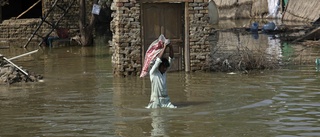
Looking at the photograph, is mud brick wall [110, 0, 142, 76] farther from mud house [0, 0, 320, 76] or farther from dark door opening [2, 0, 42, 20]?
dark door opening [2, 0, 42, 20]

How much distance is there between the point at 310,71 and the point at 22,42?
14644 millimetres

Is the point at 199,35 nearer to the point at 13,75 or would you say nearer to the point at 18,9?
the point at 13,75

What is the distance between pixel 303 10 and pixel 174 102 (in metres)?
22.9

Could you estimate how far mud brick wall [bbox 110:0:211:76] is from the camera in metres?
15.5

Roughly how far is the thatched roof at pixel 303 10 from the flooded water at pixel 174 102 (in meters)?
15.2

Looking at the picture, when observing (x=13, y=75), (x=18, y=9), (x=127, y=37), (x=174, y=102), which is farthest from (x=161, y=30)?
(x=18, y=9)

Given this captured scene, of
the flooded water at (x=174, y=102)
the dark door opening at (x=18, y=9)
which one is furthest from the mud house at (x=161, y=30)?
the dark door opening at (x=18, y=9)

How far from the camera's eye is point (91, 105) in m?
11.6

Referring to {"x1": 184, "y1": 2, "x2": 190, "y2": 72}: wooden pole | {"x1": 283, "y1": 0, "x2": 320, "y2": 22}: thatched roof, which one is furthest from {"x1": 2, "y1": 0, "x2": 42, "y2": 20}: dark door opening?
{"x1": 184, "y1": 2, "x2": 190, "y2": 72}: wooden pole

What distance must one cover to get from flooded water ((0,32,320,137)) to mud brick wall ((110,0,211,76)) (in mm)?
368

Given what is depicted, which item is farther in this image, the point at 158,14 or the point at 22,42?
the point at 22,42

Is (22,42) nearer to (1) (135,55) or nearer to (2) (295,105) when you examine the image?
(1) (135,55)

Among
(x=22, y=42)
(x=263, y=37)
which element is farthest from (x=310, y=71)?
(x=22, y=42)

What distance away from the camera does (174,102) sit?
38.8 feet
